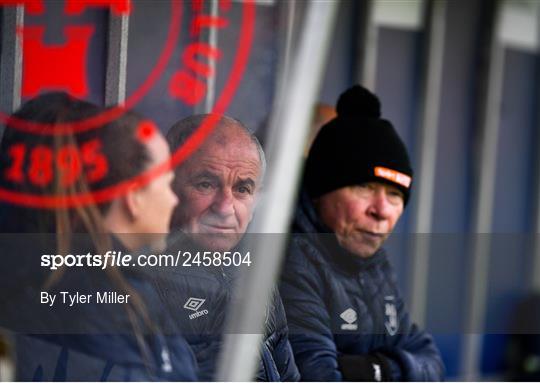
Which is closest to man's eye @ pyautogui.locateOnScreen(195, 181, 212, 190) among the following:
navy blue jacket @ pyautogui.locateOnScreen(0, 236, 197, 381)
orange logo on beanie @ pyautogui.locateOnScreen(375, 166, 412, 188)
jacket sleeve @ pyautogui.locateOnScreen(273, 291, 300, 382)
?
navy blue jacket @ pyautogui.locateOnScreen(0, 236, 197, 381)

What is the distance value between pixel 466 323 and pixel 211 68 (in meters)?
1.50

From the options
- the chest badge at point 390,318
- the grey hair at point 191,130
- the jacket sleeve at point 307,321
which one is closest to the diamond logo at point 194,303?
the jacket sleeve at point 307,321

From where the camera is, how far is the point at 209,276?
301 centimetres

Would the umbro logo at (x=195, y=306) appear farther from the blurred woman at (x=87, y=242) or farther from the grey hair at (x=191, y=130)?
the grey hair at (x=191, y=130)

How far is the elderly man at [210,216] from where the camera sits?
2.97 meters

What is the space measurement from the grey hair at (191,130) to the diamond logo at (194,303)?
383mm

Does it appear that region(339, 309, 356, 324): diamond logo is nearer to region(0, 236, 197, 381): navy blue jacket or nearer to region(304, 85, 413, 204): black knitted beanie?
region(304, 85, 413, 204): black knitted beanie

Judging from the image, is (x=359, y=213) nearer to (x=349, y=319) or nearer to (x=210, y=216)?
(x=349, y=319)

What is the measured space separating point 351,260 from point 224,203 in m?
0.52

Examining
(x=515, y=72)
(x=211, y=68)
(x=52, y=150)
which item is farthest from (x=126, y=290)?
(x=515, y=72)

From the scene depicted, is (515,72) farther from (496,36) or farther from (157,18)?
(157,18)

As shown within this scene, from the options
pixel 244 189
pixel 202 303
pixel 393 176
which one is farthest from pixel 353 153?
pixel 202 303

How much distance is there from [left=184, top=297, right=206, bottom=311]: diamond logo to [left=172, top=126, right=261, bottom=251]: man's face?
149 mm

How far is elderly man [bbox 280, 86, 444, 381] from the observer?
321 centimetres
